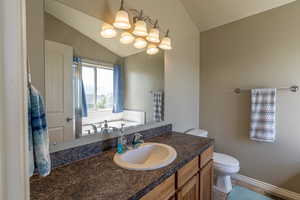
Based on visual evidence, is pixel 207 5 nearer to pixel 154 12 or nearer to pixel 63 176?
pixel 154 12

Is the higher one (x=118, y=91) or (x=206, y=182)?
(x=118, y=91)

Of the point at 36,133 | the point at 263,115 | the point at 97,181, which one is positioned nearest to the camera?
the point at 36,133

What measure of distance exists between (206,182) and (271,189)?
1.20 metres

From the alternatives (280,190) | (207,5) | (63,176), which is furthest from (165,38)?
(280,190)

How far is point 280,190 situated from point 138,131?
1962mm

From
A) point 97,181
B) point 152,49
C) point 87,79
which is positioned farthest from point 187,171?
point 152,49

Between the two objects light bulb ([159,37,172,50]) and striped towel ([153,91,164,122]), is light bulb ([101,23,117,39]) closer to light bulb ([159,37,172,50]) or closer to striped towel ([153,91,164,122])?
light bulb ([159,37,172,50])

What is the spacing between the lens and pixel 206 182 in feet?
4.82

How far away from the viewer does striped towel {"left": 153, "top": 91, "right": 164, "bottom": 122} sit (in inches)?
69.2

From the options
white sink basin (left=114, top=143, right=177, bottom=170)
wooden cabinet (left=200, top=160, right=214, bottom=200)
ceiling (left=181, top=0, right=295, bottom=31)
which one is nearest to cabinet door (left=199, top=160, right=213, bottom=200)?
wooden cabinet (left=200, top=160, right=214, bottom=200)

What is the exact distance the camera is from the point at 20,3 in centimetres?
32

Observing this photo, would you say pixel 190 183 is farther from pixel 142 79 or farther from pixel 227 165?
pixel 142 79

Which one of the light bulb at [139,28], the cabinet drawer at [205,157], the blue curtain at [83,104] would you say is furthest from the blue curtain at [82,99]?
the cabinet drawer at [205,157]

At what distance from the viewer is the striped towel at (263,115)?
1861 millimetres
